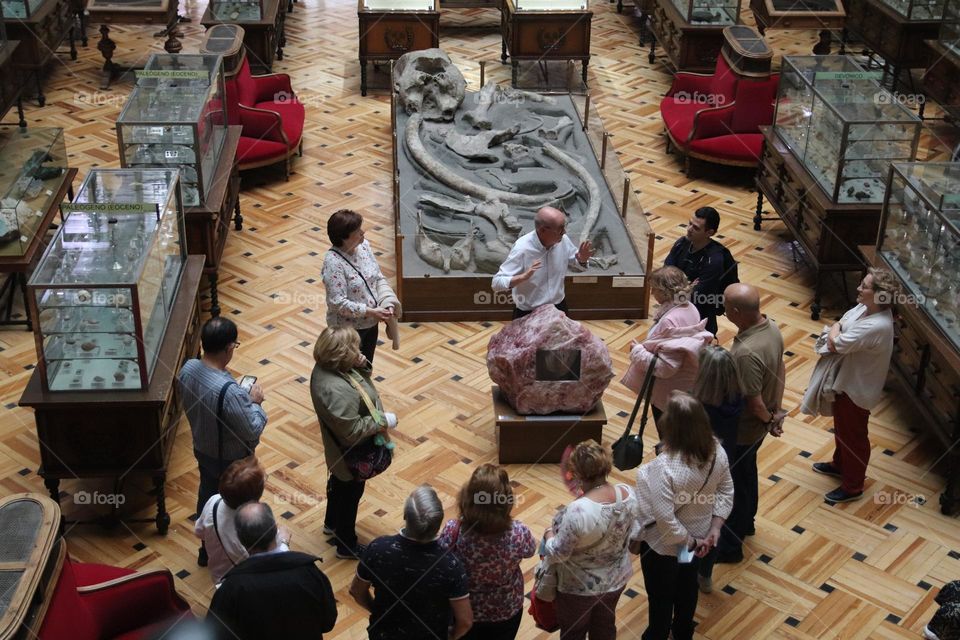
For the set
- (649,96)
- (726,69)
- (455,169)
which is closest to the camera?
(455,169)

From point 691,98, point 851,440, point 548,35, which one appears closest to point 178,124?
point 851,440

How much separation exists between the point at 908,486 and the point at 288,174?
6.63 m

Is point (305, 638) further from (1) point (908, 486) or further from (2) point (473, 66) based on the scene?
(2) point (473, 66)

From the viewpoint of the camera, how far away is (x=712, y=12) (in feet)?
45.0

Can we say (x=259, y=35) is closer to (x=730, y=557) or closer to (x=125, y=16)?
(x=125, y=16)

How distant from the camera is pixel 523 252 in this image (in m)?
7.42

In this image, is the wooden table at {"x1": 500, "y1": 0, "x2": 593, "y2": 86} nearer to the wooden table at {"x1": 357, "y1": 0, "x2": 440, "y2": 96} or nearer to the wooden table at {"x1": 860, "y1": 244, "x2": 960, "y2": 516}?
the wooden table at {"x1": 357, "y1": 0, "x2": 440, "y2": 96}

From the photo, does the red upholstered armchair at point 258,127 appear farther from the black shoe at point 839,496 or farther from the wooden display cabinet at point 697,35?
the black shoe at point 839,496

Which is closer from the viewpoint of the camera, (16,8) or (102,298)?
(102,298)

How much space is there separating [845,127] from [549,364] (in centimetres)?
342

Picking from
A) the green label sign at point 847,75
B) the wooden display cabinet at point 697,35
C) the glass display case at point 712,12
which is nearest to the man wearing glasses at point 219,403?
the green label sign at point 847,75

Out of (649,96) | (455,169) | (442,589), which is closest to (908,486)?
(442,589)

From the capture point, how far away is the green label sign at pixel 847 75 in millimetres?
9859

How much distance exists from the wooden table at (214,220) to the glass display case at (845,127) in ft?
15.4
